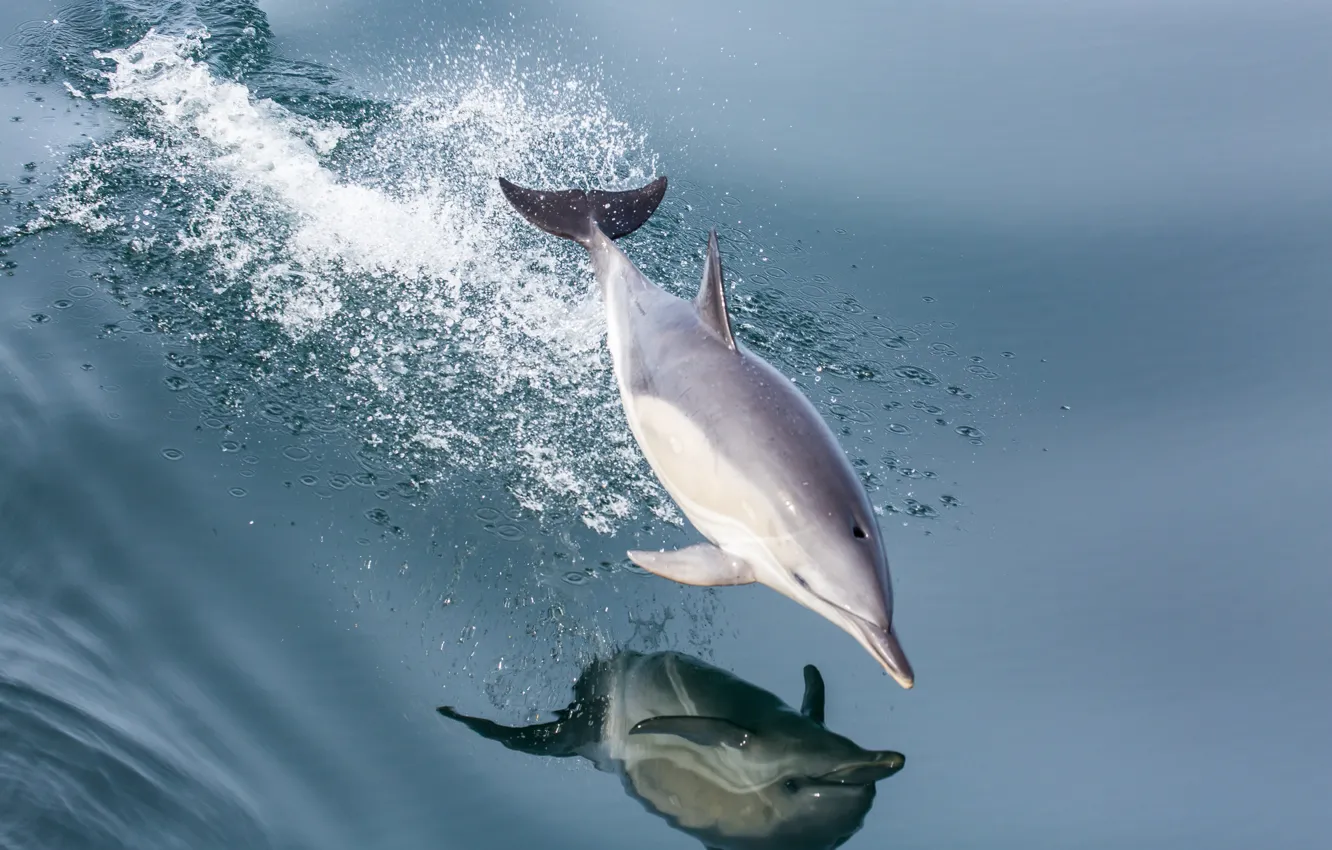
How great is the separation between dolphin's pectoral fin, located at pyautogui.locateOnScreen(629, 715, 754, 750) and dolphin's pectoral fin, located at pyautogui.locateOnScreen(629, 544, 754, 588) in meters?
0.56

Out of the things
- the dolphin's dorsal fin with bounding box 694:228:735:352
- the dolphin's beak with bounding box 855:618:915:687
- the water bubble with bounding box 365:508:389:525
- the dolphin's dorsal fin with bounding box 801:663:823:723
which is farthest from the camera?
the water bubble with bounding box 365:508:389:525

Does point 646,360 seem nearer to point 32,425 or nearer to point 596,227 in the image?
point 596,227

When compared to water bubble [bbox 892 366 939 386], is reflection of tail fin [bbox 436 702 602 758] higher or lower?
lower

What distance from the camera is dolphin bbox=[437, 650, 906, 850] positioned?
166 inches

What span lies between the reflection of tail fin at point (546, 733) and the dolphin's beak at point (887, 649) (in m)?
1.15

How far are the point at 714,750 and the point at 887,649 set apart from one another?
2.66ft

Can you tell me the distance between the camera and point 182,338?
6.18 meters

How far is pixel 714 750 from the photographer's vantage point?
4461mm

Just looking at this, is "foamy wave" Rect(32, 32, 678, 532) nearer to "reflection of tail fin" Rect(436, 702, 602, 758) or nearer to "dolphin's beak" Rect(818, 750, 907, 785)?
"reflection of tail fin" Rect(436, 702, 602, 758)

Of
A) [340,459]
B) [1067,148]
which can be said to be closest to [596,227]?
[340,459]

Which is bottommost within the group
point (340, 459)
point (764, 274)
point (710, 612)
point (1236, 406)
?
point (710, 612)

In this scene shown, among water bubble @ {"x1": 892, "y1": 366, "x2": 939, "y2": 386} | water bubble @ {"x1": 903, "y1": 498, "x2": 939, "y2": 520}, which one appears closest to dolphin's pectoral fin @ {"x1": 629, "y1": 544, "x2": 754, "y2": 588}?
water bubble @ {"x1": 903, "y1": 498, "x2": 939, "y2": 520}

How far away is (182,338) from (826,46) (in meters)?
6.67

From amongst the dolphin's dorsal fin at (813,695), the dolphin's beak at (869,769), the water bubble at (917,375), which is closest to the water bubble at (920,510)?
the water bubble at (917,375)
